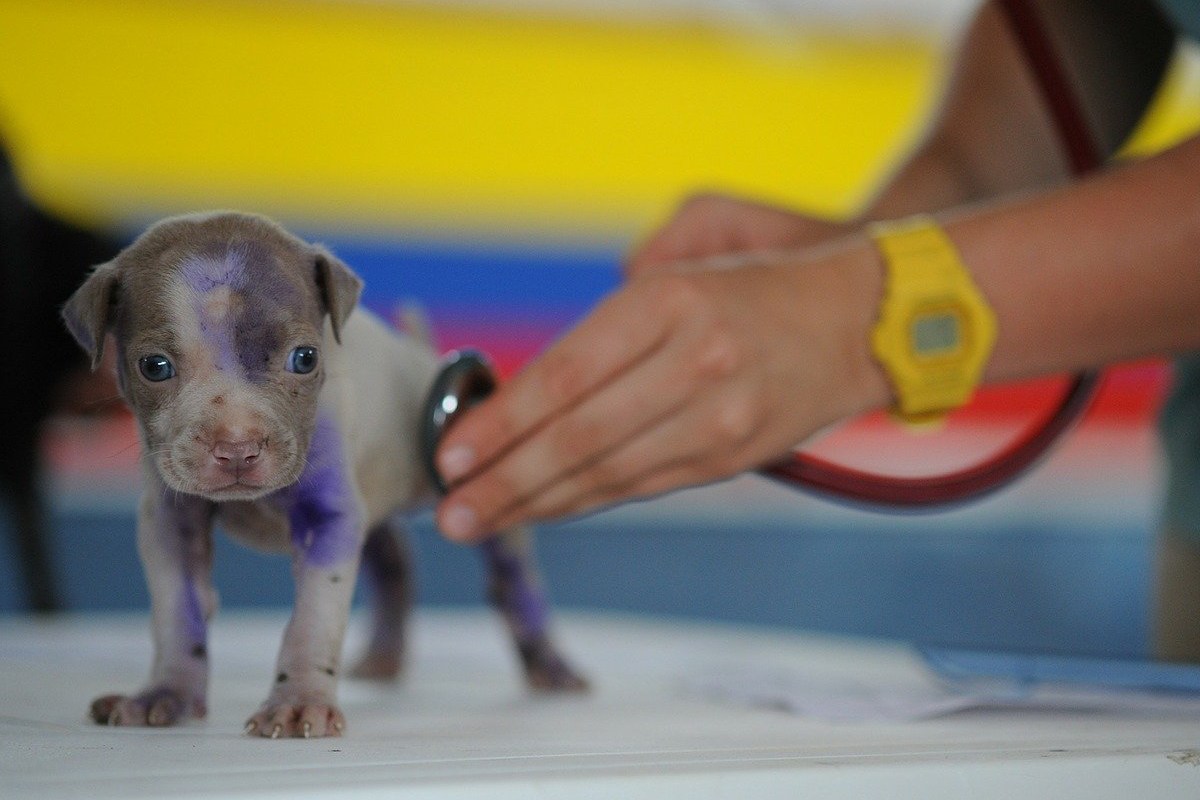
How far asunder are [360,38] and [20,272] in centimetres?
327

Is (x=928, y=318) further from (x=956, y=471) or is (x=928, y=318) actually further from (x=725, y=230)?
(x=725, y=230)

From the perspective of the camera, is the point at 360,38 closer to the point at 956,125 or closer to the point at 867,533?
the point at 867,533

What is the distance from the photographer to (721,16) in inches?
179

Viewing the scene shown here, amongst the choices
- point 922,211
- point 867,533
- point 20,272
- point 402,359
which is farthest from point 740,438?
point 867,533

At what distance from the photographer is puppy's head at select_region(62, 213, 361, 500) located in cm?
56

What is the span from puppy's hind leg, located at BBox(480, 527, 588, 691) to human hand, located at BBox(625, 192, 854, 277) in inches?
11.7

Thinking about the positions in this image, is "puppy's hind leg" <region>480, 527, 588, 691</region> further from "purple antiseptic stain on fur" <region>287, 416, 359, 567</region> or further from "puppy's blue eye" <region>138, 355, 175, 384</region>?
"puppy's blue eye" <region>138, 355, 175, 384</region>

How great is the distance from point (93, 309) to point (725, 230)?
0.67 meters

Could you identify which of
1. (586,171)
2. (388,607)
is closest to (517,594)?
(388,607)

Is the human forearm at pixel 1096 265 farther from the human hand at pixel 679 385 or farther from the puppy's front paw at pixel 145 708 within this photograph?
the puppy's front paw at pixel 145 708

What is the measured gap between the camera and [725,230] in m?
1.12

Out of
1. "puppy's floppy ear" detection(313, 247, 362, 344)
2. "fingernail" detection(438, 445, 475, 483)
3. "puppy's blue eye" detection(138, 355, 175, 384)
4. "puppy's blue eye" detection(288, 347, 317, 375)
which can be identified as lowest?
"fingernail" detection(438, 445, 475, 483)

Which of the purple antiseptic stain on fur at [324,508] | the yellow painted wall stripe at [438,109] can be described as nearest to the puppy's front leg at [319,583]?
the purple antiseptic stain on fur at [324,508]

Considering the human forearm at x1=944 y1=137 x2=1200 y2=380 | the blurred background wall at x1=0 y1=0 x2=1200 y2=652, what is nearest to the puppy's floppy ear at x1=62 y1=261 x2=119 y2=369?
the human forearm at x1=944 y1=137 x2=1200 y2=380
